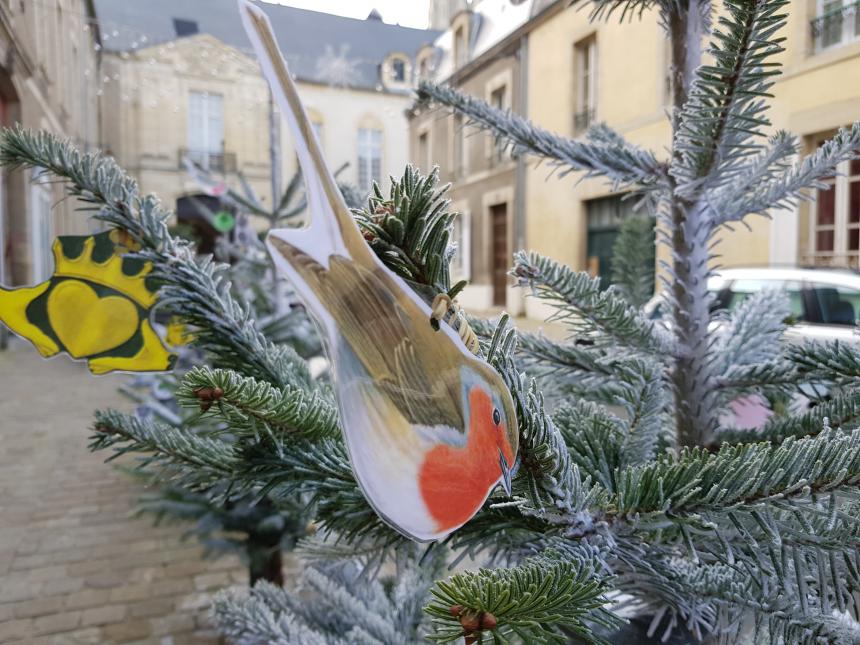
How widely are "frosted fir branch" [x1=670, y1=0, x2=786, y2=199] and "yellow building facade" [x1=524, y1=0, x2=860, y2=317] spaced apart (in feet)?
1.25

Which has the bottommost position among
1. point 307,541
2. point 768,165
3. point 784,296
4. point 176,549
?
point 176,549

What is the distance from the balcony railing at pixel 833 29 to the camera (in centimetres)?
176

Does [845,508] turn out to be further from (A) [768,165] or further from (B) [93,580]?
(B) [93,580]

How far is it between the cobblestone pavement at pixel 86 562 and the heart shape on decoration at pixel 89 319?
99 cm

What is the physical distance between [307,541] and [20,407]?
220 inches

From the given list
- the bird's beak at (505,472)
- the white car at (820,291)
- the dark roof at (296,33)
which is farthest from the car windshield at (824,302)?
the bird's beak at (505,472)

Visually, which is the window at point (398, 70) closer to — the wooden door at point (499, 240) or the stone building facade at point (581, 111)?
the stone building facade at point (581, 111)

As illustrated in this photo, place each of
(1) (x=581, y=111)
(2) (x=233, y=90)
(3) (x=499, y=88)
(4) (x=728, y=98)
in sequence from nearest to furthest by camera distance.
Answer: (4) (x=728, y=98)
(3) (x=499, y=88)
(2) (x=233, y=90)
(1) (x=581, y=111)

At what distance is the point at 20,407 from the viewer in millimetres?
5367

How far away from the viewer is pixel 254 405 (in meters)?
0.50

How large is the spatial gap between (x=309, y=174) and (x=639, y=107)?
2682 mm

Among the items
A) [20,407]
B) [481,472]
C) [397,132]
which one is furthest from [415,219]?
[20,407]

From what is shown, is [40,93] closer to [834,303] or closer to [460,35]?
[460,35]

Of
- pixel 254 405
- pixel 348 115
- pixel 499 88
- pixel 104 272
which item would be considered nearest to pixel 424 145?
pixel 348 115
